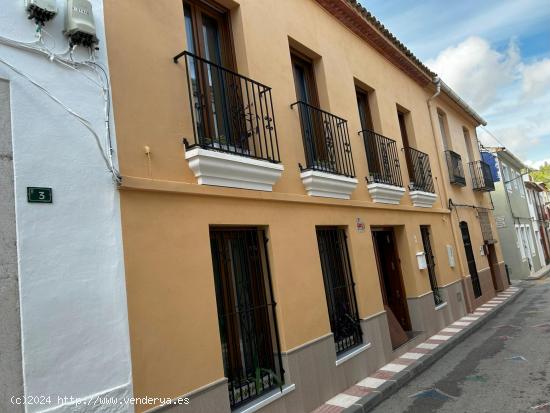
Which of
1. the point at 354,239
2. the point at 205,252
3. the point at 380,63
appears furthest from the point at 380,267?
the point at 205,252

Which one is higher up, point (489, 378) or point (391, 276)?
point (391, 276)

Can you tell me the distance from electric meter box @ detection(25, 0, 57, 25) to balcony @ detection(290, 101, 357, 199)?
3398 millimetres

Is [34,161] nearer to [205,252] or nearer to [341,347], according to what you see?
[205,252]

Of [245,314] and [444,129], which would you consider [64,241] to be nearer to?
[245,314]

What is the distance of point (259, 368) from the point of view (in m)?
4.69

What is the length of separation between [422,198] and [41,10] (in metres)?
8.23

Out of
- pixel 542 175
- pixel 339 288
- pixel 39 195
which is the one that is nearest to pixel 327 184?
pixel 339 288

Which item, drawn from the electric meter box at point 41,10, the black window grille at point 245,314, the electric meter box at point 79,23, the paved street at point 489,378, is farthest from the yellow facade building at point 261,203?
the paved street at point 489,378

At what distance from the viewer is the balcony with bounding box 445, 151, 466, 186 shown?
11844 millimetres

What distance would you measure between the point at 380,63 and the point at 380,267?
4.53 metres

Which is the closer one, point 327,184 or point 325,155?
point 327,184

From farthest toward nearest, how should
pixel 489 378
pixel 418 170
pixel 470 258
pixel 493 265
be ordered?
pixel 493 265, pixel 470 258, pixel 418 170, pixel 489 378

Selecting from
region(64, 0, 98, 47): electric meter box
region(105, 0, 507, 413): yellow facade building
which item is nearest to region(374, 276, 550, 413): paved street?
region(105, 0, 507, 413): yellow facade building

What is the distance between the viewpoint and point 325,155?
670 cm
